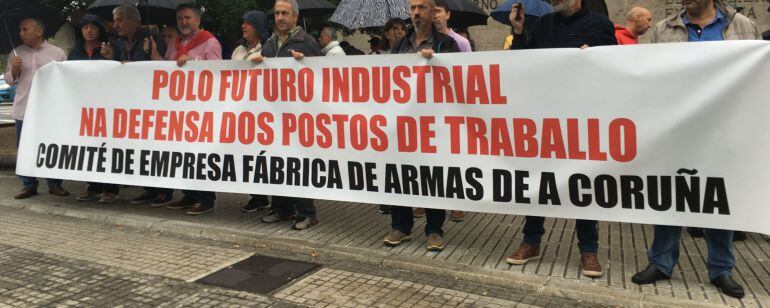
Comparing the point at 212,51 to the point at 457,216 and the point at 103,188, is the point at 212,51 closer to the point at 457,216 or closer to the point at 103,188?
the point at 103,188

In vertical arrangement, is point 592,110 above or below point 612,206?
above

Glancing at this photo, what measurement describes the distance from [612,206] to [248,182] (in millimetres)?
2892

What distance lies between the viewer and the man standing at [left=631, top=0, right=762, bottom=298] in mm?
3799

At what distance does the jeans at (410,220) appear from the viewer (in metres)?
4.79

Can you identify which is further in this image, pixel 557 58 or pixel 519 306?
pixel 557 58

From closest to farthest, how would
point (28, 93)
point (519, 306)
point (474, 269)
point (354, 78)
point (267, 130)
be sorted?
point (519, 306)
point (474, 269)
point (354, 78)
point (267, 130)
point (28, 93)

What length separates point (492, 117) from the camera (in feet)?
14.1

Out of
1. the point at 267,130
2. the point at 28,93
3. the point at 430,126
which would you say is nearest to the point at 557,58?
the point at 430,126

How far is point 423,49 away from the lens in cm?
462

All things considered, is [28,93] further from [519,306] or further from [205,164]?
[519,306]

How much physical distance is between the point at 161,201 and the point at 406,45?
10.9 feet

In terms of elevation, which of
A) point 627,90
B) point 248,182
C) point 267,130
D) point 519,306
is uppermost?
point 627,90

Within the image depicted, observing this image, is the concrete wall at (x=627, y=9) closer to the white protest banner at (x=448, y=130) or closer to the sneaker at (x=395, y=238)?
the white protest banner at (x=448, y=130)

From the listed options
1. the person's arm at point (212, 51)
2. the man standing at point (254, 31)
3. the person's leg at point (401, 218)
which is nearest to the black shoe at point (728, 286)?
the person's leg at point (401, 218)
